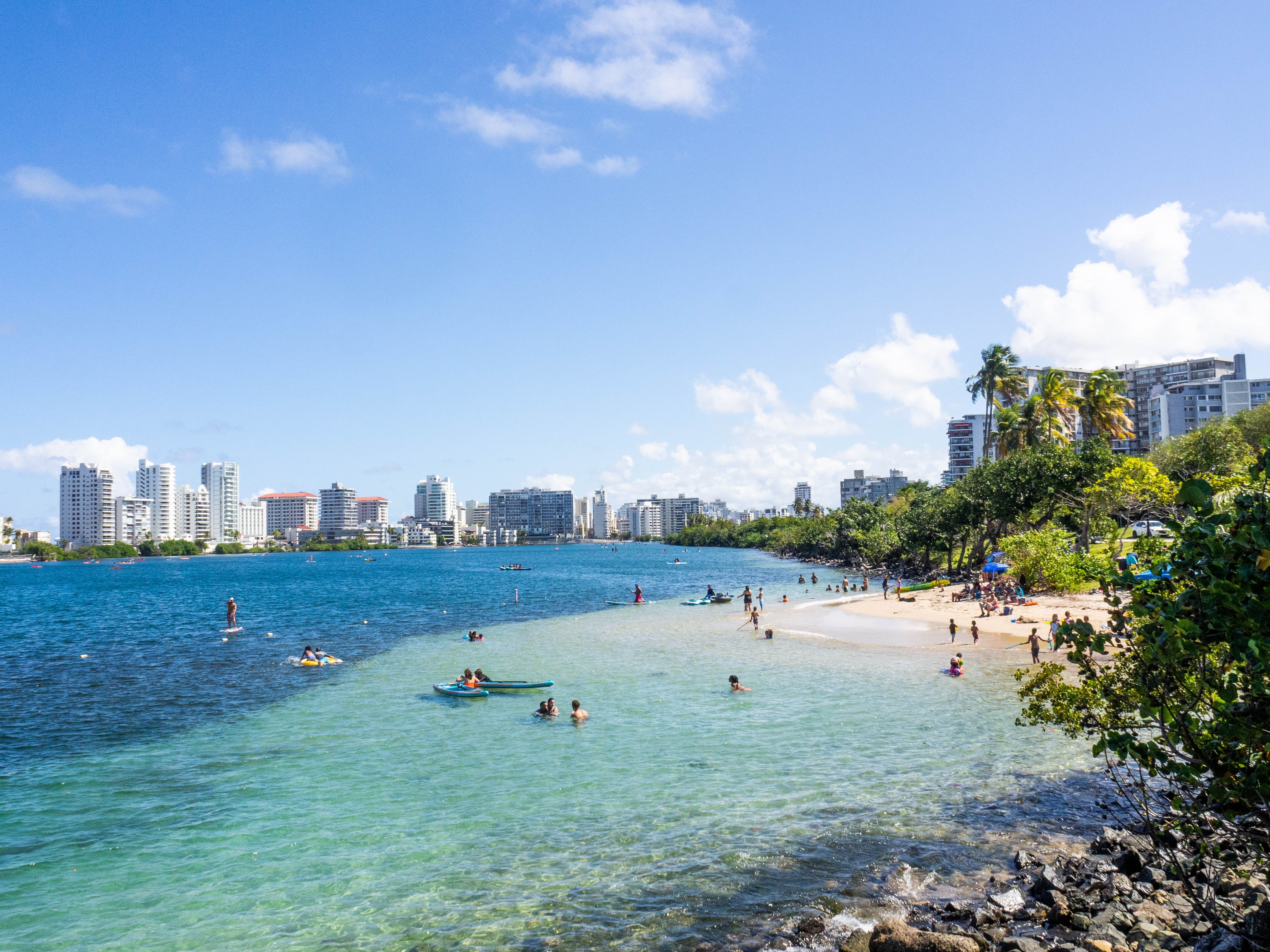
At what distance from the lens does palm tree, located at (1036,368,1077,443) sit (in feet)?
196

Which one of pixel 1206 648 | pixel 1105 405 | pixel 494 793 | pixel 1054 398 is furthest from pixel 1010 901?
pixel 1054 398

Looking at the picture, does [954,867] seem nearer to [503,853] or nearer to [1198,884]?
[1198,884]

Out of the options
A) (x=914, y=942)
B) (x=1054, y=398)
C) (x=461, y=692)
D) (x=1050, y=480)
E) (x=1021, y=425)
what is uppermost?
(x=1054, y=398)

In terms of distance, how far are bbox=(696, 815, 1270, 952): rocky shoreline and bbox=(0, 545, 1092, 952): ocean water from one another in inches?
37.6

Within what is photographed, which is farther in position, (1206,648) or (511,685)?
(511,685)

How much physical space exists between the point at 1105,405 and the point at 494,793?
56822mm

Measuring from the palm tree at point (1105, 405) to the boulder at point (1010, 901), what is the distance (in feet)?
179

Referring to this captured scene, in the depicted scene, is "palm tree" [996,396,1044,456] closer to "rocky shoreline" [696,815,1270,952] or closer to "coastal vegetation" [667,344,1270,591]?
"coastal vegetation" [667,344,1270,591]

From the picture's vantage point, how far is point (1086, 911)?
10.8 meters

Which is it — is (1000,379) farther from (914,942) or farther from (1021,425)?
(914,942)

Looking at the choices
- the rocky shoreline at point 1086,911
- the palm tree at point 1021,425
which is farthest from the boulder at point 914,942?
the palm tree at point 1021,425

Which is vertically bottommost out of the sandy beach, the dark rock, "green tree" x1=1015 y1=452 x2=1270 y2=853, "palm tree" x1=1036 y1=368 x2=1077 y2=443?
the sandy beach

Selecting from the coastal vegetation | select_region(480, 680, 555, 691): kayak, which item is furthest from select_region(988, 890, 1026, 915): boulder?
select_region(480, 680, 555, 691): kayak

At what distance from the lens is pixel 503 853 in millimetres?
14727
